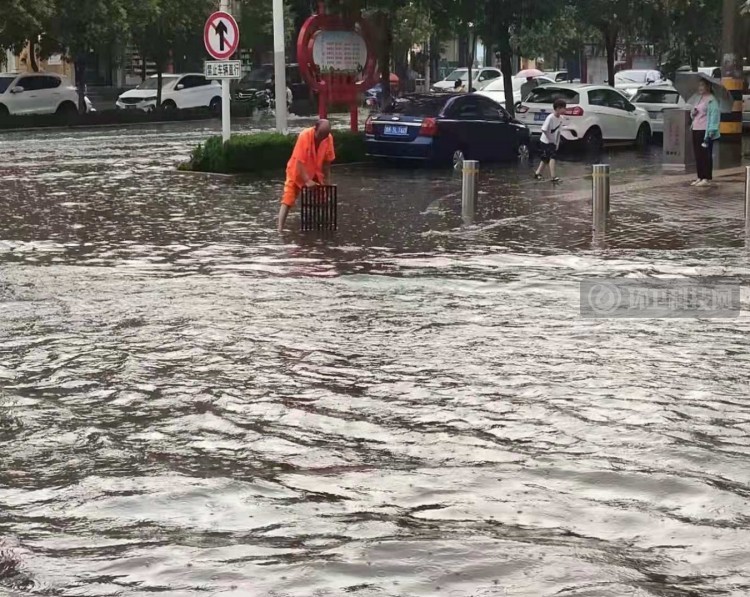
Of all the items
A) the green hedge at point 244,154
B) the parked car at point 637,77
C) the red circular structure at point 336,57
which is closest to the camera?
the green hedge at point 244,154

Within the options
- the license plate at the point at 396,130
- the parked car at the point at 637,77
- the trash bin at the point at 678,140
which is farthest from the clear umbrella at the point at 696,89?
the parked car at the point at 637,77

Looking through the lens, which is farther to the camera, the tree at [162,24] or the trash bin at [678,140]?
the tree at [162,24]

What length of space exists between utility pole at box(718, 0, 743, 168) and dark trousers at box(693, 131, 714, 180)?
379 centimetres

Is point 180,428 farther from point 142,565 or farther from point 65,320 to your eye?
point 65,320

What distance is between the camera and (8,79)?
46.4 meters

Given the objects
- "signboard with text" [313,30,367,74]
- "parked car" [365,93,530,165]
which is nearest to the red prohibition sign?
"parked car" [365,93,530,165]

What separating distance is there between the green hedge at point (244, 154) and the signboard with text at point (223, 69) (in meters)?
1.17

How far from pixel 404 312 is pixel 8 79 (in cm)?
3753

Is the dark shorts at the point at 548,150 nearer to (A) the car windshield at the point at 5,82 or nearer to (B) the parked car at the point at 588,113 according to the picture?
(B) the parked car at the point at 588,113

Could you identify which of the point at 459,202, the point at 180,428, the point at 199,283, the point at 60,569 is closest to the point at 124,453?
the point at 180,428

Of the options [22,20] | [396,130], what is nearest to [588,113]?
[396,130]

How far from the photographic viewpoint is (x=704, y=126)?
73.2 feet

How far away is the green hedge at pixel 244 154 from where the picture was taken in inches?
981

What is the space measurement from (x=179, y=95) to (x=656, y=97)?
67.8 feet
